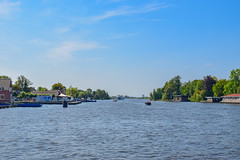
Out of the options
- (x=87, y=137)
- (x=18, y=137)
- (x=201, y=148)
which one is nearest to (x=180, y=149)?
(x=201, y=148)

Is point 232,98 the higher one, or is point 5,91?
point 5,91

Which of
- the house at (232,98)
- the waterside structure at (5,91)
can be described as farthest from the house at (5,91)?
the house at (232,98)

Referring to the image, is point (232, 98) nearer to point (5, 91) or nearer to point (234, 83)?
point (234, 83)

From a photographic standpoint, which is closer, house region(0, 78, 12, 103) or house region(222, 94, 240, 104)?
house region(0, 78, 12, 103)

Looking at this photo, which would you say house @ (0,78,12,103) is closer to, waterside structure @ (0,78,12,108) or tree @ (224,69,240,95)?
waterside structure @ (0,78,12,108)

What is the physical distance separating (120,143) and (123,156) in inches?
237

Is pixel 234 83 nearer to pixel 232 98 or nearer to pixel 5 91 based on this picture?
pixel 232 98

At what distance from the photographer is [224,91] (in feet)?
640

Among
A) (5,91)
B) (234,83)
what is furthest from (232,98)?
(5,91)

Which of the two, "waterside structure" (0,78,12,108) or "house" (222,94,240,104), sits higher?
"waterside structure" (0,78,12,108)

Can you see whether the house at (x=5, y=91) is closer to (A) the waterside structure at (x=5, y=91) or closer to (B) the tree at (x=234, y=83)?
(A) the waterside structure at (x=5, y=91)

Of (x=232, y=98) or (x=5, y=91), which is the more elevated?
(x=5, y=91)

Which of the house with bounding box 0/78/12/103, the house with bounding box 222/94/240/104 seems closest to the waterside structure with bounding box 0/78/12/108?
the house with bounding box 0/78/12/103

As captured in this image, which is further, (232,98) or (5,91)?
(232,98)
